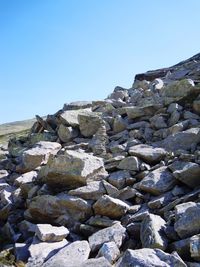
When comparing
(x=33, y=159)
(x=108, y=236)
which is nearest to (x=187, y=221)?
(x=108, y=236)

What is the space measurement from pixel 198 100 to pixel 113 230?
10536mm

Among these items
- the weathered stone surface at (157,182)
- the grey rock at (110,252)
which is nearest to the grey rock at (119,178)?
the weathered stone surface at (157,182)

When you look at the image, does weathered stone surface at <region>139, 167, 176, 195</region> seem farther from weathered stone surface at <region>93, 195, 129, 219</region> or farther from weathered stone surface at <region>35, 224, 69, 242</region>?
weathered stone surface at <region>35, 224, 69, 242</region>

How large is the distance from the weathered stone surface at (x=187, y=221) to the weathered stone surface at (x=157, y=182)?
2.30 m

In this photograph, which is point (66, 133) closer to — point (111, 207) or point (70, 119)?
point (70, 119)

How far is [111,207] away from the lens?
12531mm

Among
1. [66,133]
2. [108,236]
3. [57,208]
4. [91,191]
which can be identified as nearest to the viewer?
[108,236]

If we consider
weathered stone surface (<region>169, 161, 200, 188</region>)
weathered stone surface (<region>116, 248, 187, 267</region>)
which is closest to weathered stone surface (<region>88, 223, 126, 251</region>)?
weathered stone surface (<region>116, 248, 187, 267</region>)

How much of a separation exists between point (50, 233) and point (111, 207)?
2194 millimetres

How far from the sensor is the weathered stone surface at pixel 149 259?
8.41m

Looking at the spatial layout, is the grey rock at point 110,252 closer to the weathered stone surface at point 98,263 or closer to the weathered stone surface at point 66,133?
the weathered stone surface at point 98,263

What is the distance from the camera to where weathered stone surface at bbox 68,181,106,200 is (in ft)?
44.5

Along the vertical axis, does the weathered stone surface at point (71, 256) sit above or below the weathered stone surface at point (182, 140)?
below

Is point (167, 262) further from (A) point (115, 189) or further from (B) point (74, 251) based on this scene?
(A) point (115, 189)
